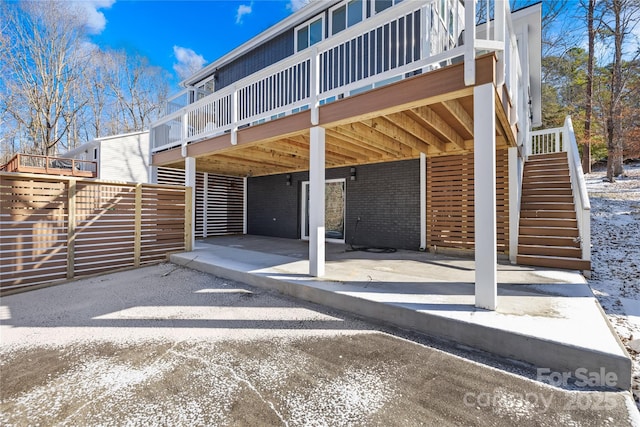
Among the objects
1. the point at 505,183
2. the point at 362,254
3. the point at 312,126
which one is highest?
the point at 312,126

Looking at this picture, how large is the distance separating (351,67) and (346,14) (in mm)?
2993

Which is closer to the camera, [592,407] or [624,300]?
[592,407]

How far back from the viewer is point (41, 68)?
49.2 feet

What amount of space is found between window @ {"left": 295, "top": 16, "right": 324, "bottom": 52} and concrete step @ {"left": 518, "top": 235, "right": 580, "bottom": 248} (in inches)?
271

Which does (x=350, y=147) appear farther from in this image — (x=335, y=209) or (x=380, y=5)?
(x=380, y=5)

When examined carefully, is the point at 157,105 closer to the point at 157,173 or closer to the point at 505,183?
the point at 157,173

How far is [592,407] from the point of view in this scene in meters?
1.84

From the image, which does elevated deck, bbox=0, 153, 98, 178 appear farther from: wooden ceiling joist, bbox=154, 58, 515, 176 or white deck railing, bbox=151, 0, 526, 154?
white deck railing, bbox=151, 0, 526, 154

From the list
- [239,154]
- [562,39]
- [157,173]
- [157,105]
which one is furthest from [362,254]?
[157,105]

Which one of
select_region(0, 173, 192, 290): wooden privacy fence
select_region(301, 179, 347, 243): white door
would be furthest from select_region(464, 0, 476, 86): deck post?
select_region(0, 173, 192, 290): wooden privacy fence

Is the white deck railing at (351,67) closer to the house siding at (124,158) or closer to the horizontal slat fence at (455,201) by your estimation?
the horizontal slat fence at (455,201)

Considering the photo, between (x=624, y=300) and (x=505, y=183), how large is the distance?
2.90 meters

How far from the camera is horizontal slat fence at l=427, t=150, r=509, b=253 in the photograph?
599 centimetres

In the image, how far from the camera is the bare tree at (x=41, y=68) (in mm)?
13930
